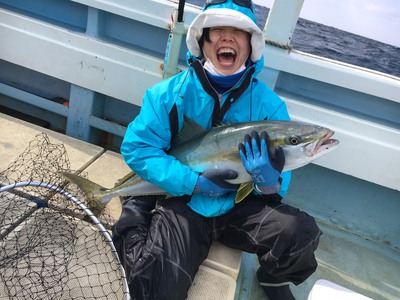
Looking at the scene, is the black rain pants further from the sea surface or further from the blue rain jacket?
the sea surface

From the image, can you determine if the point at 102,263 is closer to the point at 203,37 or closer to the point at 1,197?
the point at 1,197

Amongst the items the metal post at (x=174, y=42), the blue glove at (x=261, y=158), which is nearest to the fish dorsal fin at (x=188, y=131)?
the blue glove at (x=261, y=158)

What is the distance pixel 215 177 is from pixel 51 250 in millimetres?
1200

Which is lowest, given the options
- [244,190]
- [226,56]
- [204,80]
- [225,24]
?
[244,190]

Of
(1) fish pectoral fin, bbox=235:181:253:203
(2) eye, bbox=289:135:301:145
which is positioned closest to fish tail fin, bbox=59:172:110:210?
(1) fish pectoral fin, bbox=235:181:253:203

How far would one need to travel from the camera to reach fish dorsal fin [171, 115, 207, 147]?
2553mm

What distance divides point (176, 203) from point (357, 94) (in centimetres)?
A: 215

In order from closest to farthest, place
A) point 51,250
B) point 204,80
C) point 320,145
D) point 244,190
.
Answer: point 320,145, point 51,250, point 244,190, point 204,80

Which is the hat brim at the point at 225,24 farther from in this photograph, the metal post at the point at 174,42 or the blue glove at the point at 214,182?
the blue glove at the point at 214,182

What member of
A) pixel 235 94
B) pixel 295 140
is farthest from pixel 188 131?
pixel 295 140

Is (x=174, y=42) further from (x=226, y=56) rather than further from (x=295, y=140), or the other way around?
(x=295, y=140)

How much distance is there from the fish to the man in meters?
0.07

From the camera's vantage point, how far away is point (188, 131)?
259 cm

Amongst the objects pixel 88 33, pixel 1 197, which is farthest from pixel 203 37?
pixel 1 197
